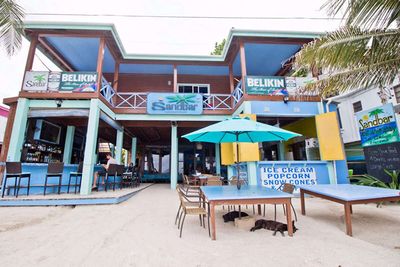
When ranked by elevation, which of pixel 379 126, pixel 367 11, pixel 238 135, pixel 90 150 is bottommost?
pixel 90 150

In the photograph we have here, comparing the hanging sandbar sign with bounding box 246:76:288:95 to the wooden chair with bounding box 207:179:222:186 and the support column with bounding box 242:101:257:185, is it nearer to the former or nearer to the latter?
the support column with bounding box 242:101:257:185

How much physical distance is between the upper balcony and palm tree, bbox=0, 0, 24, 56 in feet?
8.10

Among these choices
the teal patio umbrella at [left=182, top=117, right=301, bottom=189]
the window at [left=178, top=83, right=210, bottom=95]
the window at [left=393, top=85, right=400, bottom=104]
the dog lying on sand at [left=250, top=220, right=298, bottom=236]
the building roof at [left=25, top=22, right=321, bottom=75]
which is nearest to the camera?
the dog lying on sand at [left=250, top=220, right=298, bottom=236]

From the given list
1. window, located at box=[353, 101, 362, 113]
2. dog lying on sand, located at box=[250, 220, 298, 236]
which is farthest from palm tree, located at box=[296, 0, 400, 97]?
window, located at box=[353, 101, 362, 113]

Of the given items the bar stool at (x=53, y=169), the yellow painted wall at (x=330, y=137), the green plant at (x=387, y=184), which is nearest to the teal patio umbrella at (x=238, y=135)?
the yellow painted wall at (x=330, y=137)

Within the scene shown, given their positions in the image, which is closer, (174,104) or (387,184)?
(387,184)

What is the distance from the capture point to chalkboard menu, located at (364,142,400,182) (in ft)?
18.4

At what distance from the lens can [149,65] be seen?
10227 millimetres

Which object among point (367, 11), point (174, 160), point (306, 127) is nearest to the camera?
point (367, 11)

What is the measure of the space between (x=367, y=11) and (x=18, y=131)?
403 inches

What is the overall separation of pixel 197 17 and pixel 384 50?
23.2 ft

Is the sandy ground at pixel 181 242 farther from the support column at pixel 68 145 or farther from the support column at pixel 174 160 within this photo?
the support column at pixel 68 145

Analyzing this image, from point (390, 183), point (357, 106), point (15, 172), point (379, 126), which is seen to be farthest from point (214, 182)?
point (357, 106)

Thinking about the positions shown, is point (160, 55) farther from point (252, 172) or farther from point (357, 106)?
point (357, 106)
